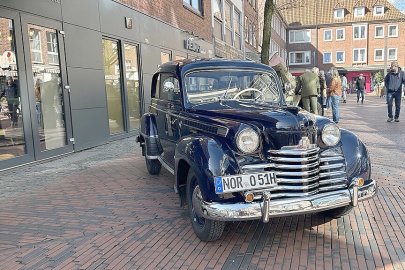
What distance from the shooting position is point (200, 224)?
3.54 m

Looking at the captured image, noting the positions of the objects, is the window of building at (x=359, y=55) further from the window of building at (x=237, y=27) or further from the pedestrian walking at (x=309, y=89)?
the pedestrian walking at (x=309, y=89)

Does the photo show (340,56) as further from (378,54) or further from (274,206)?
(274,206)

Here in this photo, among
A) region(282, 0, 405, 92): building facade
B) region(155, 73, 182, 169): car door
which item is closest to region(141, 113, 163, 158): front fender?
region(155, 73, 182, 169): car door

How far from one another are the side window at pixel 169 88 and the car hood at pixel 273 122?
91cm

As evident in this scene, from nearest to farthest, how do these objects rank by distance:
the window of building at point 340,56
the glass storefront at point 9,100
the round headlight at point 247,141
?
the round headlight at point 247,141 → the glass storefront at point 9,100 → the window of building at point 340,56

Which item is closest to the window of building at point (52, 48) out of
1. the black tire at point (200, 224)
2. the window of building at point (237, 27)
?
the black tire at point (200, 224)

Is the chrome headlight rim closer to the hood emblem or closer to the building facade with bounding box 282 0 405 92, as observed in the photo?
the hood emblem

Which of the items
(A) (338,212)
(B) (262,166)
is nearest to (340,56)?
(A) (338,212)

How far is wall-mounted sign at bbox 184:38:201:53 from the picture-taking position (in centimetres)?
1463

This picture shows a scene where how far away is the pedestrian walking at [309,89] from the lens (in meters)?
10.7

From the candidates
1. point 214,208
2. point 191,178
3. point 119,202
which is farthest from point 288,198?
point 119,202

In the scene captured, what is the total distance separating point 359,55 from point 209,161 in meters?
50.5

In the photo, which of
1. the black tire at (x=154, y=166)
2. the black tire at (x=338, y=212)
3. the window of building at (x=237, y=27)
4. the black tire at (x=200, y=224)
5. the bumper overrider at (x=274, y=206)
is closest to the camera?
the bumper overrider at (x=274, y=206)

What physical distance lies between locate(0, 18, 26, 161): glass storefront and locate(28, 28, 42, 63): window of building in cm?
49
